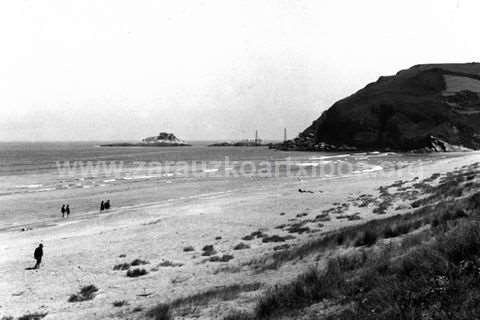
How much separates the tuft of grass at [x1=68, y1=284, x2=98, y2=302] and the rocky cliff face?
5322 inches

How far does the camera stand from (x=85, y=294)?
11180mm

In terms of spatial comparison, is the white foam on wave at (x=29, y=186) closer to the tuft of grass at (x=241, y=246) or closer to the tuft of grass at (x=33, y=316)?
the tuft of grass at (x=241, y=246)

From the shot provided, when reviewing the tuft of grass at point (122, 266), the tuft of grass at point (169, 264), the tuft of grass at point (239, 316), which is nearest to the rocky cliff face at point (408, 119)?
the tuft of grass at point (169, 264)

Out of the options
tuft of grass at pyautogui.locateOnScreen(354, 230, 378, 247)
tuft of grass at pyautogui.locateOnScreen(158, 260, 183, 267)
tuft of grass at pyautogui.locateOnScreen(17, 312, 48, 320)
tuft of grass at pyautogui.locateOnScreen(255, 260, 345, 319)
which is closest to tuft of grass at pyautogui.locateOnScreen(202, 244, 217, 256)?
tuft of grass at pyautogui.locateOnScreen(158, 260, 183, 267)

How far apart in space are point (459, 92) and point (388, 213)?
181773 millimetres

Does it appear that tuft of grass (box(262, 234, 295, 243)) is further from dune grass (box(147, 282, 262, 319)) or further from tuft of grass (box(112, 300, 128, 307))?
tuft of grass (box(112, 300, 128, 307))

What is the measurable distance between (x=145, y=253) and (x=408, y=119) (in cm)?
15473

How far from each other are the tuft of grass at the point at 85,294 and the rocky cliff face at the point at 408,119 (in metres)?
135

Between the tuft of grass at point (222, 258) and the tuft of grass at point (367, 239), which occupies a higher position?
the tuft of grass at point (367, 239)

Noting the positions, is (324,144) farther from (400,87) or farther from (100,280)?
(100,280)

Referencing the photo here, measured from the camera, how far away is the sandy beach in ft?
34.3

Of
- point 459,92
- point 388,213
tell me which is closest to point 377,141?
point 459,92

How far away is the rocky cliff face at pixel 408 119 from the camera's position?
5502 inches

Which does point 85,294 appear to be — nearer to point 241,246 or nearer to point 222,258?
point 222,258
